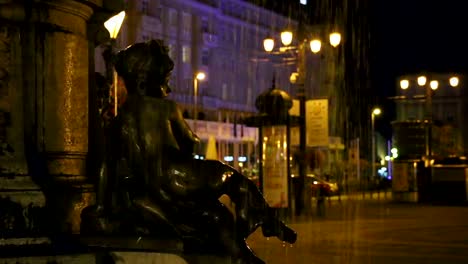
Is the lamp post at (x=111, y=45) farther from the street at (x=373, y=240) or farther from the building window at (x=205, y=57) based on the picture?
the building window at (x=205, y=57)

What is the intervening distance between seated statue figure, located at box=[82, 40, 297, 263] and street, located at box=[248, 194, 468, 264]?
597 cm

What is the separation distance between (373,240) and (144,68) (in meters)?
10.6

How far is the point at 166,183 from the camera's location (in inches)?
224

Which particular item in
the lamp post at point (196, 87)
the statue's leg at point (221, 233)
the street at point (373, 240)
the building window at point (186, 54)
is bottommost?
the street at point (373, 240)

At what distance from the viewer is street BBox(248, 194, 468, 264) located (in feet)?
40.7

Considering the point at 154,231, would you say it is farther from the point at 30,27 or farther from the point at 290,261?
the point at 290,261

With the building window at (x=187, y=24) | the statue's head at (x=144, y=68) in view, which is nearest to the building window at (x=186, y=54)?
the building window at (x=187, y=24)

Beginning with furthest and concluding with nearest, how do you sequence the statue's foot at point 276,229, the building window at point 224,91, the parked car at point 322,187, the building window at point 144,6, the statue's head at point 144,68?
the building window at point 224,91
the building window at point 144,6
the parked car at point 322,187
the statue's head at point 144,68
the statue's foot at point 276,229

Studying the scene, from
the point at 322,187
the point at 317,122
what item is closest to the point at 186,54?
the point at 322,187

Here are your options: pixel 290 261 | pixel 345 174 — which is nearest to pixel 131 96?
pixel 290 261

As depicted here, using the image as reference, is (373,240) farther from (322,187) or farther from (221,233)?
(322,187)

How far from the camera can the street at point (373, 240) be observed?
40.7ft

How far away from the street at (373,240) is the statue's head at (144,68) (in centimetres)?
620

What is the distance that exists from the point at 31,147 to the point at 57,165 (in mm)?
302
